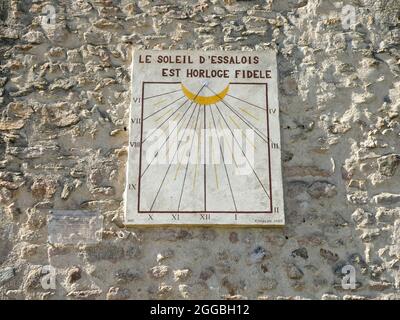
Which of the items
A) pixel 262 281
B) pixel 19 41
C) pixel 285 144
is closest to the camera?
pixel 262 281

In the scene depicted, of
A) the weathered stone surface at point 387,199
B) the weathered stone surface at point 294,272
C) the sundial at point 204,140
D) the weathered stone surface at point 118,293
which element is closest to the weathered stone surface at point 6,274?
the weathered stone surface at point 118,293

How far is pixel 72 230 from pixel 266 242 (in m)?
1.25

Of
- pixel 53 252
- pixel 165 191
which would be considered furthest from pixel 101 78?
pixel 53 252

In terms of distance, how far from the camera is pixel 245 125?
4.19m

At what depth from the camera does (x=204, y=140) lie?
4.15 metres

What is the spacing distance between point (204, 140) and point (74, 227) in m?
1.03

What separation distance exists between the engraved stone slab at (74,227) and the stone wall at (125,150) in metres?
0.05

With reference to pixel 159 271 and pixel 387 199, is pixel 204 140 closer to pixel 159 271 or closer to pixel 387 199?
pixel 159 271

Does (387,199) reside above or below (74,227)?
above

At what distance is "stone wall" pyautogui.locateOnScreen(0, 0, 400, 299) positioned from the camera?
3850mm

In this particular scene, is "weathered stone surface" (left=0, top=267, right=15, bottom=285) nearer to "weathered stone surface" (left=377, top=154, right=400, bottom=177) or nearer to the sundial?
the sundial

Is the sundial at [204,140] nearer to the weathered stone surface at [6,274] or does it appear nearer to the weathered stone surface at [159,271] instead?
the weathered stone surface at [159,271]

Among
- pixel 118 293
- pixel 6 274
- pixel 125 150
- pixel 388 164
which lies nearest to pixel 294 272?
pixel 388 164

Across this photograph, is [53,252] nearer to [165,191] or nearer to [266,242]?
[165,191]
